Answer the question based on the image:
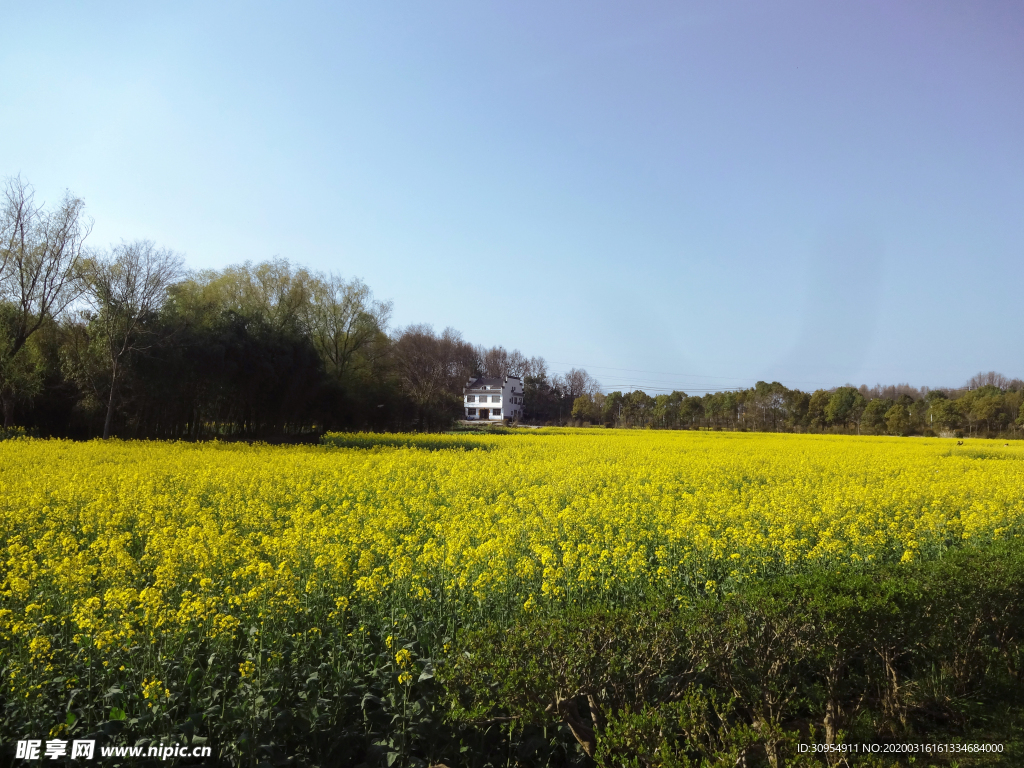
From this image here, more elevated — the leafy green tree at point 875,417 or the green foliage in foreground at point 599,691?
the leafy green tree at point 875,417

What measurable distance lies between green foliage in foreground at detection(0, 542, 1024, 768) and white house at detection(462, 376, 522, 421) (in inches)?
3281

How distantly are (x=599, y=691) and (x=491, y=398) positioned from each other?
86.7 m

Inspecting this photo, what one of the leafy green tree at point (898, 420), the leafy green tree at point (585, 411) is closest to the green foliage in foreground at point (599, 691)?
the leafy green tree at point (898, 420)

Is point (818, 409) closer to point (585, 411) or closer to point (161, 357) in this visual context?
point (585, 411)

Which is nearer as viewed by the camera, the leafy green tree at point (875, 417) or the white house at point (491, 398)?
the leafy green tree at point (875, 417)

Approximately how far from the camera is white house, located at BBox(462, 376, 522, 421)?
89.1m

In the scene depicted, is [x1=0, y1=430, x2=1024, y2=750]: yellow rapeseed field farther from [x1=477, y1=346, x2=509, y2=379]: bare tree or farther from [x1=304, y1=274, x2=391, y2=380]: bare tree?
[x1=477, y1=346, x2=509, y2=379]: bare tree

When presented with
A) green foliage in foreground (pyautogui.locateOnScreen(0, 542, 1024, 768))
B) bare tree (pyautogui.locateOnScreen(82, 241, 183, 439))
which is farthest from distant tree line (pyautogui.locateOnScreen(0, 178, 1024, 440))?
green foliage in foreground (pyautogui.locateOnScreen(0, 542, 1024, 768))

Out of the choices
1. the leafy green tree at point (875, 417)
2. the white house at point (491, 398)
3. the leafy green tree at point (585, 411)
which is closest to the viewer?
the leafy green tree at point (875, 417)

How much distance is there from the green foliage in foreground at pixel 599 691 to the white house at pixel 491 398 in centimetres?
8333

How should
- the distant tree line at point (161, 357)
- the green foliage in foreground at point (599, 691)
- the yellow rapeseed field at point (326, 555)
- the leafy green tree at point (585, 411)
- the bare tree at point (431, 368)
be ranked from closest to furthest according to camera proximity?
1. the green foliage in foreground at point (599, 691)
2. the yellow rapeseed field at point (326, 555)
3. the distant tree line at point (161, 357)
4. the bare tree at point (431, 368)
5. the leafy green tree at point (585, 411)

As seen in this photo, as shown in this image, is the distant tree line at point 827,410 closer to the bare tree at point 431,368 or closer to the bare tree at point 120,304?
the bare tree at point 431,368

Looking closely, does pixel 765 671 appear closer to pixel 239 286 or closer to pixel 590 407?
pixel 239 286

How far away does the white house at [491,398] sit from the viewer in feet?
292
